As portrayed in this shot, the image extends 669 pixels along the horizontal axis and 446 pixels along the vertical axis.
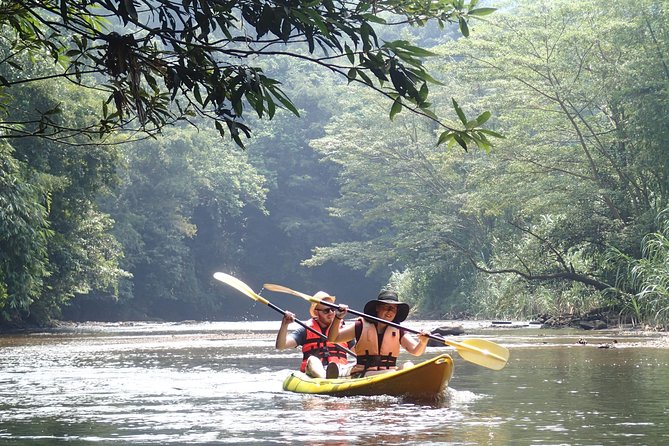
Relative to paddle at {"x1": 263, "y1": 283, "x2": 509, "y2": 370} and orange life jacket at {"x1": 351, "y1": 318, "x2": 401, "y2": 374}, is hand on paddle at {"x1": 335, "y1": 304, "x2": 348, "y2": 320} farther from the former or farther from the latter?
orange life jacket at {"x1": 351, "y1": 318, "x2": 401, "y2": 374}

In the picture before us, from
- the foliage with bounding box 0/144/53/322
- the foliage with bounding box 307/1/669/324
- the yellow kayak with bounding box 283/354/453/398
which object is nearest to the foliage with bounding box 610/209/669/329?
the foliage with bounding box 307/1/669/324

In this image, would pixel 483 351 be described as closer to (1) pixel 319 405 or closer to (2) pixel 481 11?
(1) pixel 319 405

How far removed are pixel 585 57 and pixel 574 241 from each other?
3.92 m

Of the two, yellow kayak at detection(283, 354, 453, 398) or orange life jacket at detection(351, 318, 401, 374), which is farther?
orange life jacket at detection(351, 318, 401, 374)

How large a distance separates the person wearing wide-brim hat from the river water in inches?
22.8

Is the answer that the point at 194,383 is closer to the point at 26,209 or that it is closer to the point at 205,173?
the point at 26,209

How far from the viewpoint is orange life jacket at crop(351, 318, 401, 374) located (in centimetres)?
977

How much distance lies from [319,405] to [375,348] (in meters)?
1.04

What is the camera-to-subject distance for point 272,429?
7406 mm

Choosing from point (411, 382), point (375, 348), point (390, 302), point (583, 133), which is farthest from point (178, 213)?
point (411, 382)

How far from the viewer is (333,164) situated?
55.0m

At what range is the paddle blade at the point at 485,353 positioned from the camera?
967cm

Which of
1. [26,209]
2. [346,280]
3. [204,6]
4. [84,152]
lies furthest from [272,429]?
[346,280]

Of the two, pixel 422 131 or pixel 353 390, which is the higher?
pixel 422 131
